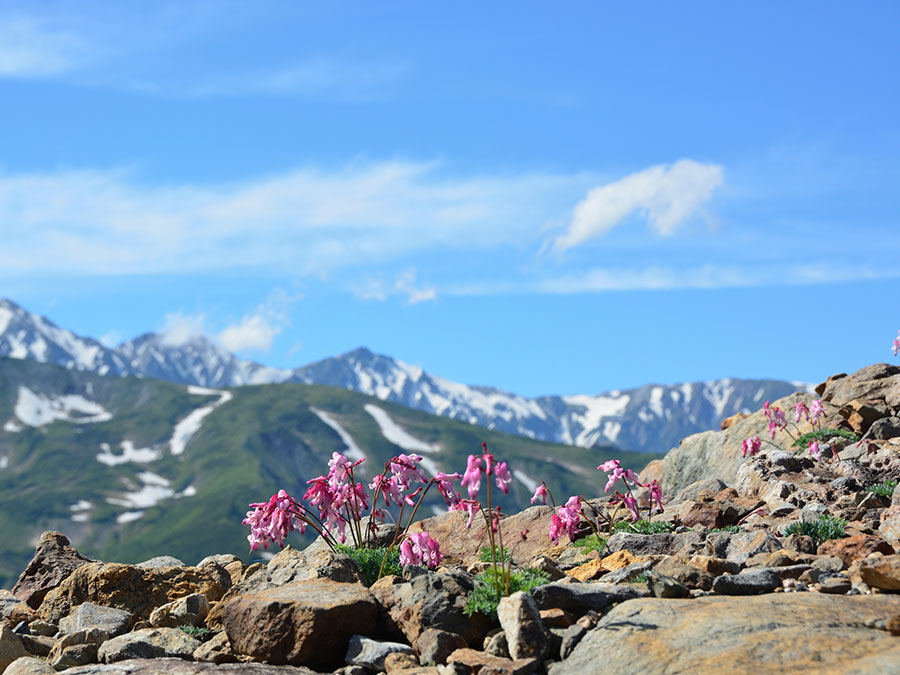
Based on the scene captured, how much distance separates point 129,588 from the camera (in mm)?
18781

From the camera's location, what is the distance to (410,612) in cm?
1438

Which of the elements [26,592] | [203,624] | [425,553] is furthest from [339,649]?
[26,592]

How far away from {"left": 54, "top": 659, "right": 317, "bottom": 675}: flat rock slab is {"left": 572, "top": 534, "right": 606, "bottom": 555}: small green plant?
7.35 metres

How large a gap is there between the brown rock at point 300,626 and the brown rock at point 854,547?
303 inches

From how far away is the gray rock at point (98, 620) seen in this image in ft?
53.4

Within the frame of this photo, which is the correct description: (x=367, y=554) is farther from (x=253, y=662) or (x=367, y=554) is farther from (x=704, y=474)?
(x=704, y=474)

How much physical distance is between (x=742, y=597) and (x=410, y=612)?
4862 mm

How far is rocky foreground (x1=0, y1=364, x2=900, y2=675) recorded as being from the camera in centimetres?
1208

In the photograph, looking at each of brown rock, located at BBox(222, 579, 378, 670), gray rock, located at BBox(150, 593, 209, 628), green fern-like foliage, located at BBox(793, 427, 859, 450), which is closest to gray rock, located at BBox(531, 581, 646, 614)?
brown rock, located at BBox(222, 579, 378, 670)

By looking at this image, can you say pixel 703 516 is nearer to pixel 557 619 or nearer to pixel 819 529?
pixel 819 529

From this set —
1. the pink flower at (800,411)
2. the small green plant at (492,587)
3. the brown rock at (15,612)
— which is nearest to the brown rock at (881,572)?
the small green plant at (492,587)

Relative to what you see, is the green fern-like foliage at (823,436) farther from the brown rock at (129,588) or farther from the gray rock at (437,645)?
the brown rock at (129,588)

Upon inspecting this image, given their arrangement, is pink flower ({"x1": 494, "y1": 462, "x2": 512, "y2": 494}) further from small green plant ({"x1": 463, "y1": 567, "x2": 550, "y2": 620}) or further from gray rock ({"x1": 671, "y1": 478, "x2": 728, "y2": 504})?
gray rock ({"x1": 671, "y1": 478, "x2": 728, "y2": 504})

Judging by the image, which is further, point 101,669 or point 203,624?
point 203,624
